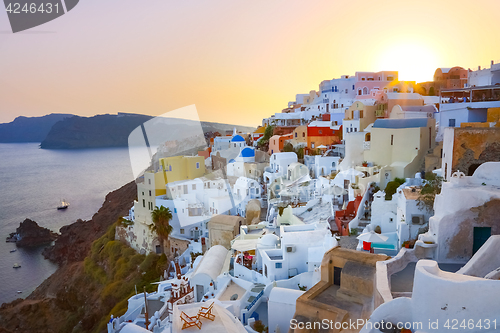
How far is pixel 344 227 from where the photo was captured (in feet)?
55.7

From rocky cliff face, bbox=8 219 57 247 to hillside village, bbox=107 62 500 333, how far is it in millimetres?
22036

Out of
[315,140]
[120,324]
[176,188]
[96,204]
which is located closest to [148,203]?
[176,188]

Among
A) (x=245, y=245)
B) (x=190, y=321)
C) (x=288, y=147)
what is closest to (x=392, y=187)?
(x=245, y=245)

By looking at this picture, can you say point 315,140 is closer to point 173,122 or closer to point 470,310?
point 173,122

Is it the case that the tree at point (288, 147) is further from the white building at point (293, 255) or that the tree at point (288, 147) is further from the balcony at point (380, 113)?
the white building at point (293, 255)

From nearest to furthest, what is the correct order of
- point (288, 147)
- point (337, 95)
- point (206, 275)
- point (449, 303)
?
1. point (449, 303)
2. point (206, 275)
3. point (288, 147)
4. point (337, 95)

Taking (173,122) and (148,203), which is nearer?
(148,203)

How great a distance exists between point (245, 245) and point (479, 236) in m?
11.5

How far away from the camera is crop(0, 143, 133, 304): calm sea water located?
4058 centimetres

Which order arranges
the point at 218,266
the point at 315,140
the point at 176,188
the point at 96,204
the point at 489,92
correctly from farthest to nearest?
the point at 96,204 → the point at 315,140 → the point at 176,188 → the point at 489,92 → the point at 218,266

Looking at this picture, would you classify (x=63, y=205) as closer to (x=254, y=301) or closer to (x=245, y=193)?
(x=245, y=193)

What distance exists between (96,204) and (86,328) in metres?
51.2

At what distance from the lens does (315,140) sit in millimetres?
34031

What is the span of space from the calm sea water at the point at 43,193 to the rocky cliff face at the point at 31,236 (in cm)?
121
